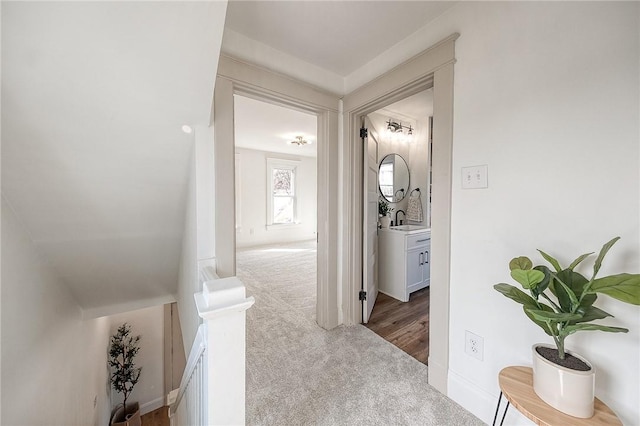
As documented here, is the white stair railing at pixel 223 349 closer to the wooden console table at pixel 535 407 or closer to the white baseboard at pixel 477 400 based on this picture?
the wooden console table at pixel 535 407

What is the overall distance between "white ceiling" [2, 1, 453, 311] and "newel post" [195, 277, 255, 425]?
844 mm

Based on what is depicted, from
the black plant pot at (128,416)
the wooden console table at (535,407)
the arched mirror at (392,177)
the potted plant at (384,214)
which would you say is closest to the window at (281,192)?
the arched mirror at (392,177)

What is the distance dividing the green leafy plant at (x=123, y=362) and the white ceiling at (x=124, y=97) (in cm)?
174

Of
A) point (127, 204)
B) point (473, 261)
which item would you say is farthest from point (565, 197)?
point (127, 204)

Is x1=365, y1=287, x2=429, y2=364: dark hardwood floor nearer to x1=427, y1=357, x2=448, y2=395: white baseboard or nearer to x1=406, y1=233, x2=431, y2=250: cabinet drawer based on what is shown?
x1=427, y1=357, x2=448, y2=395: white baseboard

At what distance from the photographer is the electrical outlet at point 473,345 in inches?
54.4

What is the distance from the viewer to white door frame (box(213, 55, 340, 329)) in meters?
1.59

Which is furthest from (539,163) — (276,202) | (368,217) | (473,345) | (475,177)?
(276,202)

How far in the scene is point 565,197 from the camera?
108cm

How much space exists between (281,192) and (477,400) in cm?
555

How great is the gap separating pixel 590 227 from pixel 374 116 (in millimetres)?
2231

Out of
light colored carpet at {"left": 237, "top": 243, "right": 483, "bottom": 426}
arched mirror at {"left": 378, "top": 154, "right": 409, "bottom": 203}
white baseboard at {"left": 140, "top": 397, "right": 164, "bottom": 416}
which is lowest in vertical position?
white baseboard at {"left": 140, "top": 397, "right": 164, "bottom": 416}

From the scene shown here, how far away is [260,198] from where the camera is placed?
19.6 ft

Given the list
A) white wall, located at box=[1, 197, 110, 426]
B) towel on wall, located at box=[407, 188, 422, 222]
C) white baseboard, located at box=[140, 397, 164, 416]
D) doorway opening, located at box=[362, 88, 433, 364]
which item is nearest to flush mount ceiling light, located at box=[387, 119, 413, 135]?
doorway opening, located at box=[362, 88, 433, 364]
